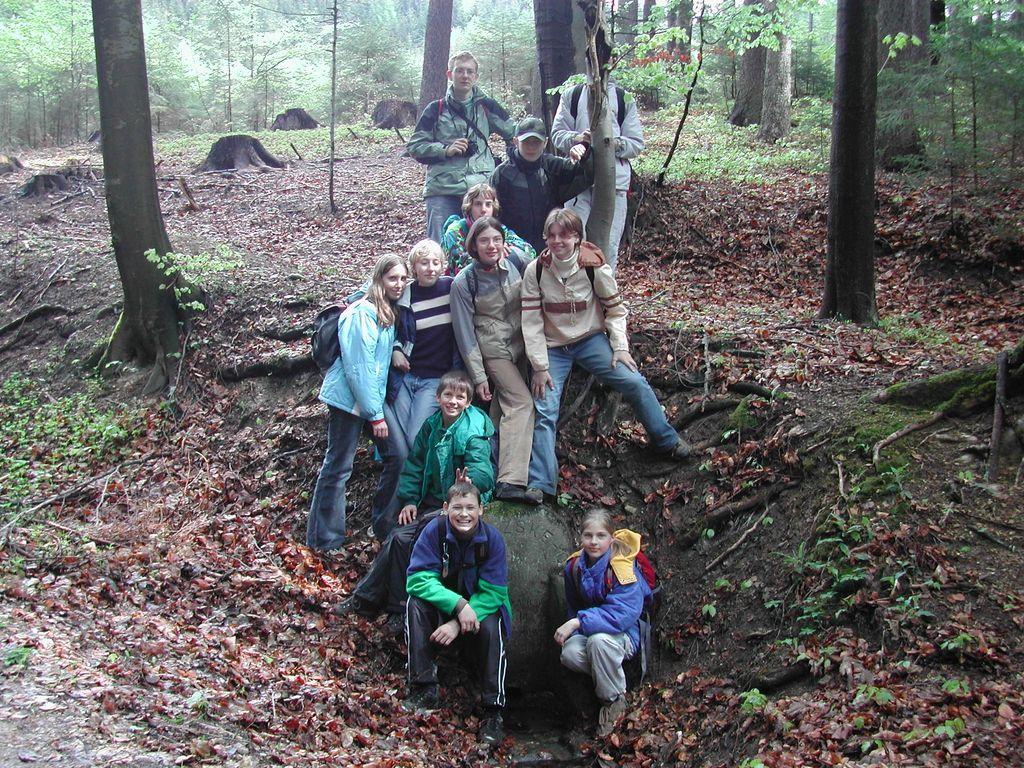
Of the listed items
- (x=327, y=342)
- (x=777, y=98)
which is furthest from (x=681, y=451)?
(x=777, y=98)

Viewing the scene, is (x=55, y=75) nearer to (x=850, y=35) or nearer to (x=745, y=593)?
(x=850, y=35)

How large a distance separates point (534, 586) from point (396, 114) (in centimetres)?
2003

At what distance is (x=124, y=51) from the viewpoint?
9578 millimetres

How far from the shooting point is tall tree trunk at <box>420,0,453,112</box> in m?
19.2

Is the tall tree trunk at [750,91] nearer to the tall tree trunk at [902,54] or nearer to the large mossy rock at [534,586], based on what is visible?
the tall tree trunk at [902,54]

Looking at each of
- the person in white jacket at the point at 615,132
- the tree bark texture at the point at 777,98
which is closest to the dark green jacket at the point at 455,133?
the person in white jacket at the point at 615,132

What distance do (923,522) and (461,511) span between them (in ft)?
10.0

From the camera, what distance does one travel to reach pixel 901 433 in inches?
224

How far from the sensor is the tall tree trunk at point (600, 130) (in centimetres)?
625

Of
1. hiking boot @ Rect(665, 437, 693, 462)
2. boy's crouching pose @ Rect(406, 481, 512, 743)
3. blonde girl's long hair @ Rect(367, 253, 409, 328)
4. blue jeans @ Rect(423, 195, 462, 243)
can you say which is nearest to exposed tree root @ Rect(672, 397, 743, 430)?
hiking boot @ Rect(665, 437, 693, 462)

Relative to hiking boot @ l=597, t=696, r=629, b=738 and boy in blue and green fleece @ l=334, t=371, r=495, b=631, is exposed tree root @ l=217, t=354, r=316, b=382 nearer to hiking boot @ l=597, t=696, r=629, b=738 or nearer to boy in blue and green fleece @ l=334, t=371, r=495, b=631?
boy in blue and green fleece @ l=334, t=371, r=495, b=631

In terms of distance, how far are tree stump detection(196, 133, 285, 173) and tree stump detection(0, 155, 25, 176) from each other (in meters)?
5.04

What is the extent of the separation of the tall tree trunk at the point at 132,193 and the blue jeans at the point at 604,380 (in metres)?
5.49

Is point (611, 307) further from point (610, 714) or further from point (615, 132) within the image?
point (610, 714)
